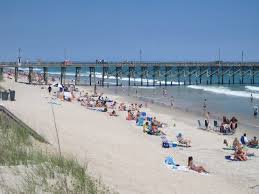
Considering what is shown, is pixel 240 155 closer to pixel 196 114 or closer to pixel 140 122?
pixel 140 122

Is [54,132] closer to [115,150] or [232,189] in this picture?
[115,150]

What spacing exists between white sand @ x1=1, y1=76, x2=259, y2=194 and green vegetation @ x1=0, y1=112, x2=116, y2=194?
97 centimetres

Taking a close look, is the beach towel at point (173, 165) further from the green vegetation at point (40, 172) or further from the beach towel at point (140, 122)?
the beach towel at point (140, 122)

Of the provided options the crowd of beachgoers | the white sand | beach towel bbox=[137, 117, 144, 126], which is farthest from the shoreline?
beach towel bbox=[137, 117, 144, 126]

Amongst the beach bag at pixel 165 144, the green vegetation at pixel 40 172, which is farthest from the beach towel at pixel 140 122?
the green vegetation at pixel 40 172

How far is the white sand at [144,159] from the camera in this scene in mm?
9504

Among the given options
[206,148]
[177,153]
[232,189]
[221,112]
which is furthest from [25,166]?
[221,112]

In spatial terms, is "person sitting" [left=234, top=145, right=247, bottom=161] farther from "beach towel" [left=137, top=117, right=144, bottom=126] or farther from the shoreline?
"beach towel" [left=137, top=117, right=144, bottom=126]

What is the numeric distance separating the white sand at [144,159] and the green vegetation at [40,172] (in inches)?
38.2

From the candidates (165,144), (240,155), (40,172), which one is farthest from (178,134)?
(40,172)

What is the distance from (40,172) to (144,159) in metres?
5.24

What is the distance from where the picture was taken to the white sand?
31.2 ft

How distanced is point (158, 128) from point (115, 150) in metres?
7.42

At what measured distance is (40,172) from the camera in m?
→ 7.59
